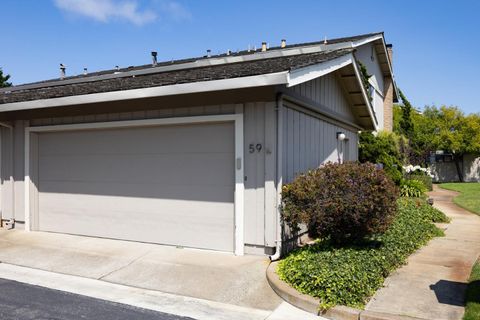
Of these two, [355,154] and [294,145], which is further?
[355,154]

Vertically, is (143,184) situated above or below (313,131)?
below

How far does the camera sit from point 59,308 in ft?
15.9

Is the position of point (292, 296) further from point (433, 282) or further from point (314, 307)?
point (433, 282)

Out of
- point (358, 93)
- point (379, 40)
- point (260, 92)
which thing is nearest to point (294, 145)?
point (260, 92)

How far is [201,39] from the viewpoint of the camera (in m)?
16.8

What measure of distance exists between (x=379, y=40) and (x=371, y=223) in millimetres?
13529

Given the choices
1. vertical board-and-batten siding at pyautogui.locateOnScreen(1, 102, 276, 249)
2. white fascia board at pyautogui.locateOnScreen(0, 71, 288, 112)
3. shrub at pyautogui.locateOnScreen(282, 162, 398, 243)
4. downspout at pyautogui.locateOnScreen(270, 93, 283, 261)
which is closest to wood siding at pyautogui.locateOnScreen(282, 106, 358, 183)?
downspout at pyautogui.locateOnScreen(270, 93, 283, 261)

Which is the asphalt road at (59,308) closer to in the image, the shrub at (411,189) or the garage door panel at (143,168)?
the garage door panel at (143,168)

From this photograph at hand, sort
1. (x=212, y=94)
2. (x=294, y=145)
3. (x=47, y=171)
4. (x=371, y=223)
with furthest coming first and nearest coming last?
(x=47, y=171) < (x=294, y=145) < (x=212, y=94) < (x=371, y=223)

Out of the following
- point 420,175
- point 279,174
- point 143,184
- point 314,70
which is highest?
point 314,70

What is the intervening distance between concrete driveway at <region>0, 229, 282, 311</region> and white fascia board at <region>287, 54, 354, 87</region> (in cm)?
287

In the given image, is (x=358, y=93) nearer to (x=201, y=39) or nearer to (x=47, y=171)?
(x=47, y=171)

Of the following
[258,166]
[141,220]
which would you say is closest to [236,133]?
[258,166]

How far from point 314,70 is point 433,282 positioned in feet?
11.8
